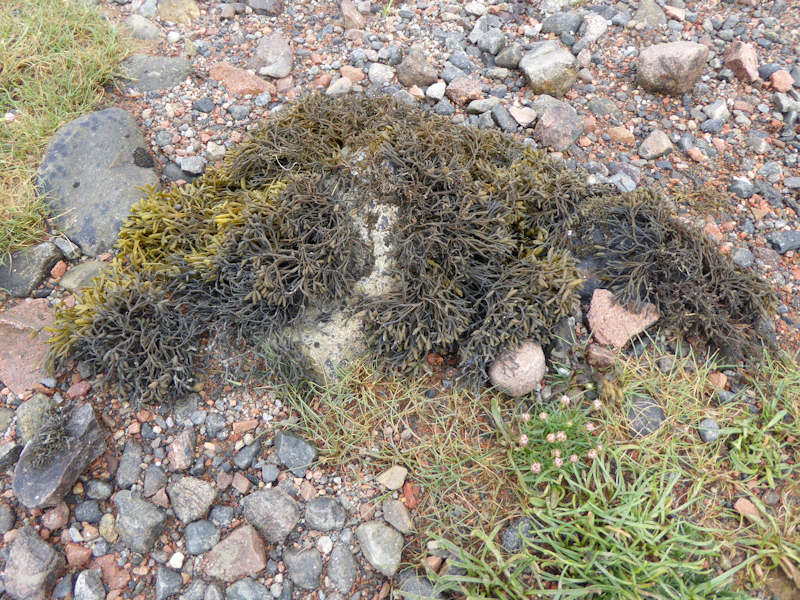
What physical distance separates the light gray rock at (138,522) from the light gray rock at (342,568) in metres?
0.93

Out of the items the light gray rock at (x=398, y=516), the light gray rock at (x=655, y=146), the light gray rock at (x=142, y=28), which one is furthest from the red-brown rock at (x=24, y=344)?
the light gray rock at (x=655, y=146)

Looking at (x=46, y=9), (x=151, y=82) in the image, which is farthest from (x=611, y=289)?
A: (x=46, y=9)

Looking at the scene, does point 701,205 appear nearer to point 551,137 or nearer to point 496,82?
point 551,137

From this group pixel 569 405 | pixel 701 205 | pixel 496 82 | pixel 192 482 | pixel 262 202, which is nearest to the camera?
pixel 192 482

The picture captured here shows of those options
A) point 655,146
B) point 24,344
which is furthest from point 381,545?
point 655,146

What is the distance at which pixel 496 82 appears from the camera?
4914mm

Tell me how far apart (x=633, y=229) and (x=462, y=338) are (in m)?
1.39

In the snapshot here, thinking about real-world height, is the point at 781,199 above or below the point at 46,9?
below

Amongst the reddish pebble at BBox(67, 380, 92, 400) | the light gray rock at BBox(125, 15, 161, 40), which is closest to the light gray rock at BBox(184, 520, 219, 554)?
the reddish pebble at BBox(67, 380, 92, 400)

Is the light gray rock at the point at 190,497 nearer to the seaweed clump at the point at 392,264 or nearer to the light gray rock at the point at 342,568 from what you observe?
the seaweed clump at the point at 392,264

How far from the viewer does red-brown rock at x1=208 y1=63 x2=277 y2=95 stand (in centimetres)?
482

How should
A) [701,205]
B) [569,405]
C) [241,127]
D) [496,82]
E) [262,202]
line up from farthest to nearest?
[496,82]
[241,127]
[701,205]
[262,202]
[569,405]

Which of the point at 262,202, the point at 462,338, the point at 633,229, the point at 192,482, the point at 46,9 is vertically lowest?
the point at 192,482

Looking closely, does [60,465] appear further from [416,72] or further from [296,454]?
[416,72]
